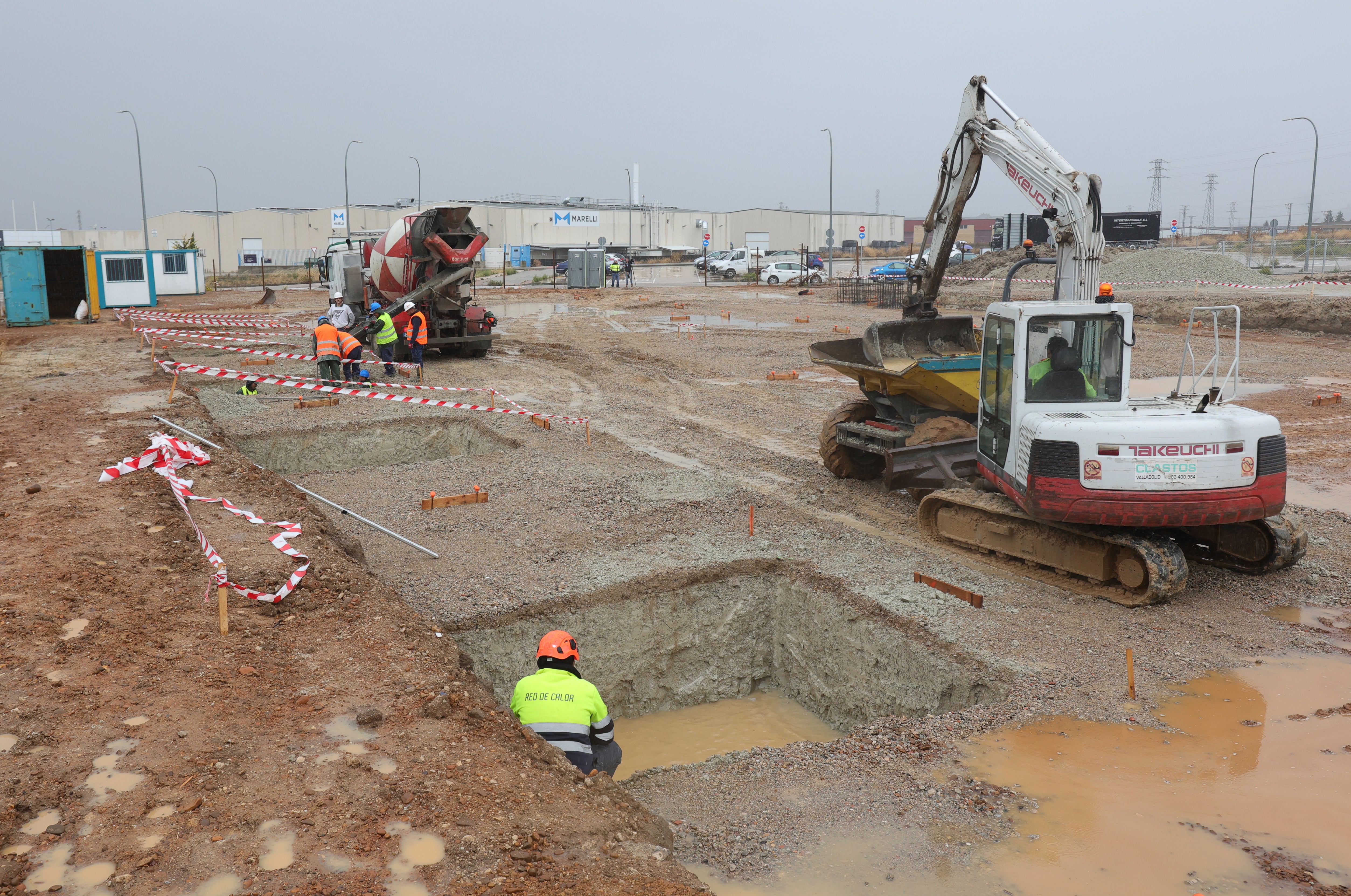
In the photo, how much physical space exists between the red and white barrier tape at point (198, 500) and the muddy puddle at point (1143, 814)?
407 cm

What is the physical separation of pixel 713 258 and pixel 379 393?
1737 inches

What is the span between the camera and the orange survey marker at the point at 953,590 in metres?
8.07

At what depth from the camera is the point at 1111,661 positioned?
700cm

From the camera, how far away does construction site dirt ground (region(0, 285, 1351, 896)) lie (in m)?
4.36

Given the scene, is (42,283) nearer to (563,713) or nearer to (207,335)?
(207,335)

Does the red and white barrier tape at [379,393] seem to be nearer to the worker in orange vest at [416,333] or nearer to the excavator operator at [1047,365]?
the worker in orange vest at [416,333]

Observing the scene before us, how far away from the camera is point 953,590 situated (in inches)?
327

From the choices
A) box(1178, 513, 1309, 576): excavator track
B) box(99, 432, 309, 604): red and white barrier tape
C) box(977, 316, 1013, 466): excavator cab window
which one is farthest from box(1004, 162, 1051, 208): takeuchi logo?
box(99, 432, 309, 604): red and white barrier tape

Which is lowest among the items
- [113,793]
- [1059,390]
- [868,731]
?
[868,731]

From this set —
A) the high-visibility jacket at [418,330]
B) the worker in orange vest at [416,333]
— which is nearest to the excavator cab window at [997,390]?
the worker in orange vest at [416,333]

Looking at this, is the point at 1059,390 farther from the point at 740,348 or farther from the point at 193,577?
the point at 740,348

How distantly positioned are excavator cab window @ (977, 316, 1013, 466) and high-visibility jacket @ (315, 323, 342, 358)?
12610 millimetres

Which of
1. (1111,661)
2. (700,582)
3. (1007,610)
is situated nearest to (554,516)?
(700,582)

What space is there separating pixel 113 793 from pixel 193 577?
307cm
